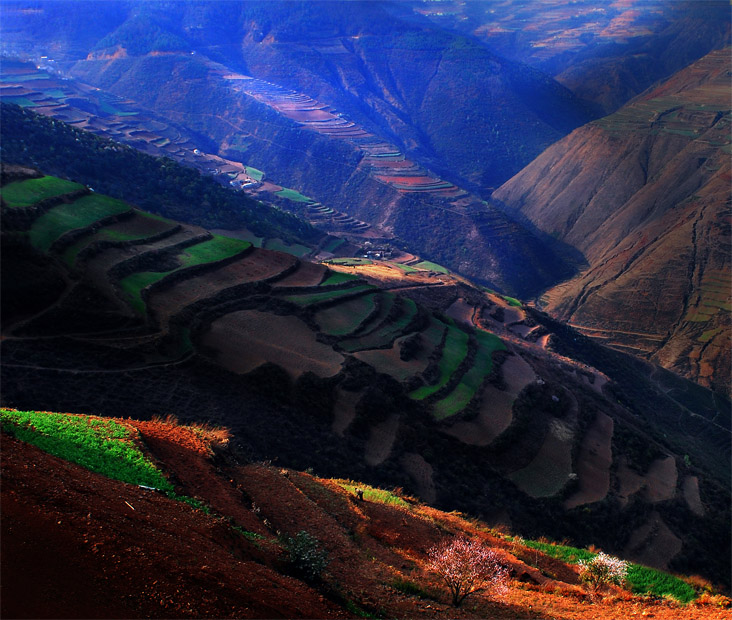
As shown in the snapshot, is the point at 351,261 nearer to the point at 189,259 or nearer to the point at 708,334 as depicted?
the point at 189,259

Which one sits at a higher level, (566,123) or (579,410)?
(566,123)

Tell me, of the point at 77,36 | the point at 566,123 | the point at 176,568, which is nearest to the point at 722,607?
the point at 176,568

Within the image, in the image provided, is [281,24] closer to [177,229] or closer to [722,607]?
[177,229]

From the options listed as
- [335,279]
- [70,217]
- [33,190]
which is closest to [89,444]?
[70,217]

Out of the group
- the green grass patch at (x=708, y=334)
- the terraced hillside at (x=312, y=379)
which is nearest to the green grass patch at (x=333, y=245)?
the terraced hillside at (x=312, y=379)

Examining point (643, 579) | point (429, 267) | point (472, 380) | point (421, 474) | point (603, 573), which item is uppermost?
point (603, 573)

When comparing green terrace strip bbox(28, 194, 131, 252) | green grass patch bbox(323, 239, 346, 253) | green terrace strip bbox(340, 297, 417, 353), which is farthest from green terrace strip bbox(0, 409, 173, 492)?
green grass patch bbox(323, 239, 346, 253)
